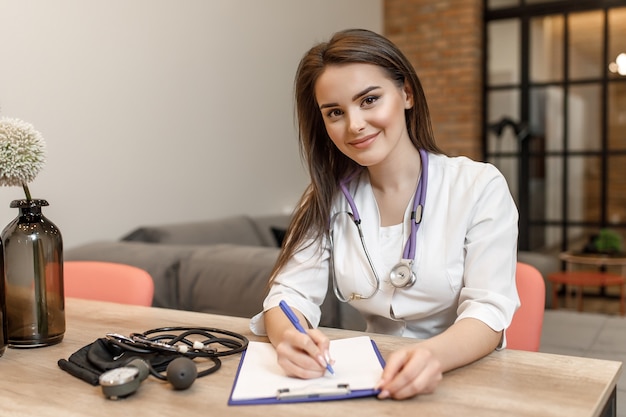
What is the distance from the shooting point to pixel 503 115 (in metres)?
5.93

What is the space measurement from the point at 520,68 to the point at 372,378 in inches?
211

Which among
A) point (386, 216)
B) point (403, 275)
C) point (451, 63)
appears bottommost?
point (403, 275)

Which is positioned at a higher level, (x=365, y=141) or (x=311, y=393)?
(x=365, y=141)

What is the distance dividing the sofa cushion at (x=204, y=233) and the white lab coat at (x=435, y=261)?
194 centimetres

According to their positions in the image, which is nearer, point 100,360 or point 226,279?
point 100,360

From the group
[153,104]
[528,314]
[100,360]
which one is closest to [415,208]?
[528,314]

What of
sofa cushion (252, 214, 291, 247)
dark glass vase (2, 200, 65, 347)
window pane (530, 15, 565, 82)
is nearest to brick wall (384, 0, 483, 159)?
window pane (530, 15, 565, 82)

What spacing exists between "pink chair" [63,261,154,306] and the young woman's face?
73 centimetres

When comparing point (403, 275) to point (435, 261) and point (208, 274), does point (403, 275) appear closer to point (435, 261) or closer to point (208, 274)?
point (435, 261)

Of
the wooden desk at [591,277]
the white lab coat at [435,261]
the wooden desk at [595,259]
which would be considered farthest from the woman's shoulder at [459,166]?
the wooden desk at [595,259]

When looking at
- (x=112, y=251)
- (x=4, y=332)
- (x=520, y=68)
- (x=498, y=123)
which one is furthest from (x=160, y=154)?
(x=520, y=68)

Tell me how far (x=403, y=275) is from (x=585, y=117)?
191 inches

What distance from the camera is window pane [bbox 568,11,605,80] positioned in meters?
5.48

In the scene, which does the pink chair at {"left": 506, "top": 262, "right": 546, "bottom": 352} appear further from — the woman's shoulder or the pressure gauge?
the pressure gauge
